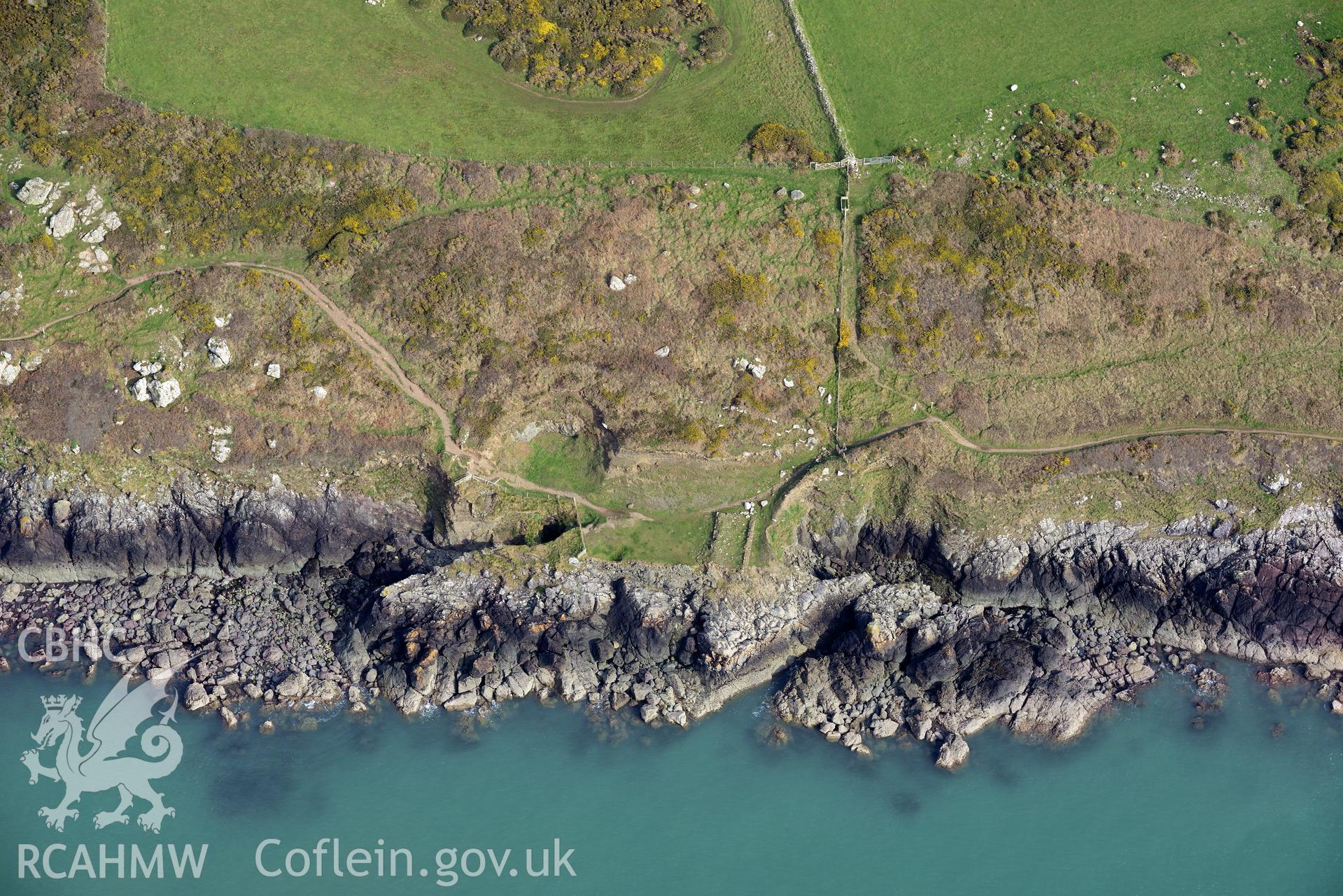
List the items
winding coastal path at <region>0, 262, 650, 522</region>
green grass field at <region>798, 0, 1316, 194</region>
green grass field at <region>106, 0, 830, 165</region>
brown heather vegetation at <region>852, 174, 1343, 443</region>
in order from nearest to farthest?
winding coastal path at <region>0, 262, 650, 522</region> < brown heather vegetation at <region>852, 174, 1343, 443</region> < green grass field at <region>106, 0, 830, 165</region> < green grass field at <region>798, 0, 1316, 194</region>

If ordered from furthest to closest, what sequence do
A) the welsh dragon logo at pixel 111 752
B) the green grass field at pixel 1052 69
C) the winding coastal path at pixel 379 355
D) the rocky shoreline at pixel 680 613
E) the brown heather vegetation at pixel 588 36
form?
the brown heather vegetation at pixel 588 36, the green grass field at pixel 1052 69, the winding coastal path at pixel 379 355, the rocky shoreline at pixel 680 613, the welsh dragon logo at pixel 111 752

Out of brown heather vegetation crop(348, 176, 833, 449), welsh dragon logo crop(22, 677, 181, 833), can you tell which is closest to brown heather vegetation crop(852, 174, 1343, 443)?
brown heather vegetation crop(348, 176, 833, 449)

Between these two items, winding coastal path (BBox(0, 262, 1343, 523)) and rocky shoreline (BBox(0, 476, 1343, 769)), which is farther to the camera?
winding coastal path (BBox(0, 262, 1343, 523))

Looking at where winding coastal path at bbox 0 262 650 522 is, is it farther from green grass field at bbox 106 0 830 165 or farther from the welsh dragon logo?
the welsh dragon logo

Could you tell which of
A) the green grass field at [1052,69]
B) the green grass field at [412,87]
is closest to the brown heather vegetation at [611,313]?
the green grass field at [412,87]

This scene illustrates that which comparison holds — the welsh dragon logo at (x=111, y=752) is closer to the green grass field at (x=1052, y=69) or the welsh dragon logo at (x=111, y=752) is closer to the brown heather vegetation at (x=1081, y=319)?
the brown heather vegetation at (x=1081, y=319)

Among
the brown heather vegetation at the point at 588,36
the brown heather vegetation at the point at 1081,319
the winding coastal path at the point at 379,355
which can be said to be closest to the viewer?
the winding coastal path at the point at 379,355

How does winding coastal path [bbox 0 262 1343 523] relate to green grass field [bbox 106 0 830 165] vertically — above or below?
below
